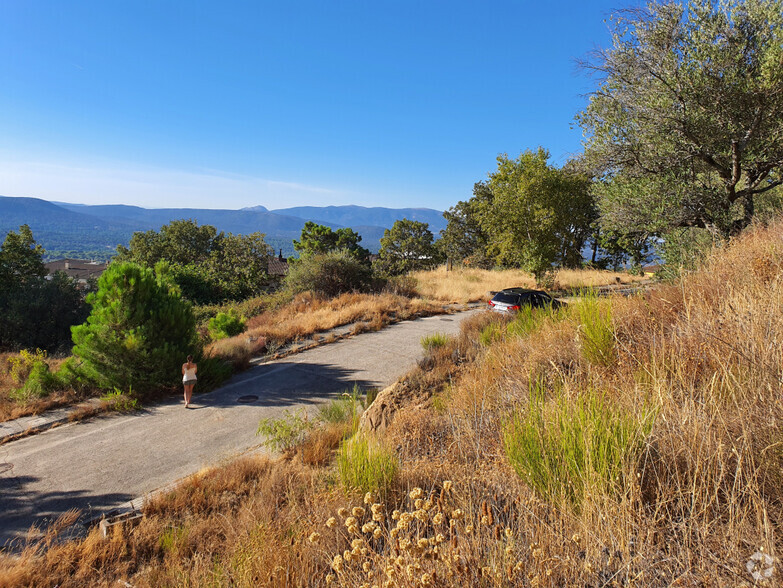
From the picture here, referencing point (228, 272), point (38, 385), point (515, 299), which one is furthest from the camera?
point (228, 272)

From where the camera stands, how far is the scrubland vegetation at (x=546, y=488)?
186 centimetres

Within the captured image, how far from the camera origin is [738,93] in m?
8.20

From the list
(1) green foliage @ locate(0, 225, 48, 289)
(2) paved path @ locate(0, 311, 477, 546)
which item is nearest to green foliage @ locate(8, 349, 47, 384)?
(2) paved path @ locate(0, 311, 477, 546)

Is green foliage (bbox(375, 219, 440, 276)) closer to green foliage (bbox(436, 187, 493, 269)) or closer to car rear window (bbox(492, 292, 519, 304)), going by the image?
green foliage (bbox(436, 187, 493, 269))

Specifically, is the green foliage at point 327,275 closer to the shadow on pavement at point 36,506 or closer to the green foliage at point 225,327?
the green foliage at point 225,327

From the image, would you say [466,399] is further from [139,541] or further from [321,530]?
[139,541]

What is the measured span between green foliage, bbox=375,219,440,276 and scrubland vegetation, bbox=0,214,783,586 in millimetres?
42570

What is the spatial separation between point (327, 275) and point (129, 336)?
415 inches

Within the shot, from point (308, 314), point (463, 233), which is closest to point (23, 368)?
point (308, 314)

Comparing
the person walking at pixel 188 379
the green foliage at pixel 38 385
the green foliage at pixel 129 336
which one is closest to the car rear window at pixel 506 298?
the person walking at pixel 188 379

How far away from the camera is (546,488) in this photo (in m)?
2.54

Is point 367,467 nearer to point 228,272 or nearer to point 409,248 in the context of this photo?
point 228,272

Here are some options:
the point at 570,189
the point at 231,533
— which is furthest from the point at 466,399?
the point at 570,189

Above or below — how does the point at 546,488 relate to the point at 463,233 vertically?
below
